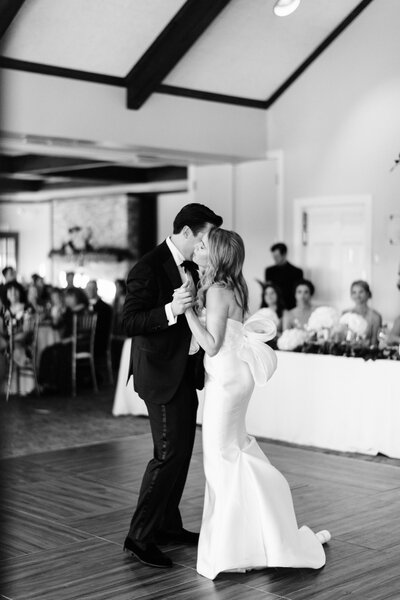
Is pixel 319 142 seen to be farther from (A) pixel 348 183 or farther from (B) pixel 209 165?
(B) pixel 209 165

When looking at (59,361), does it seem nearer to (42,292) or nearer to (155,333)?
(42,292)

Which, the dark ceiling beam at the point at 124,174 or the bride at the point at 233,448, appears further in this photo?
the dark ceiling beam at the point at 124,174

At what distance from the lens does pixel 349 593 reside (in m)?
3.32

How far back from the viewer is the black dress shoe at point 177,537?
3961 mm

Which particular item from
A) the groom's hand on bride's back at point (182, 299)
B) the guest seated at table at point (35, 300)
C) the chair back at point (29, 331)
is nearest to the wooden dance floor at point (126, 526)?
the groom's hand on bride's back at point (182, 299)

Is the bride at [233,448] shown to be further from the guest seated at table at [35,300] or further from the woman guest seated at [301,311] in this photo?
the guest seated at table at [35,300]

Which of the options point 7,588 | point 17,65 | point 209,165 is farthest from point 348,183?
point 7,588

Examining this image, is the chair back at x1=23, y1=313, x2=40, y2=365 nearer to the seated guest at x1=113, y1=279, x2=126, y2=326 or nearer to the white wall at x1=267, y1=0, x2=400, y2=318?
the white wall at x1=267, y1=0, x2=400, y2=318

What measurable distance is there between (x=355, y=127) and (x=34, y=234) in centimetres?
1078

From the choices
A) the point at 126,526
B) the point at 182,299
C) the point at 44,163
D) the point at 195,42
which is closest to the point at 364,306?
the point at 195,42

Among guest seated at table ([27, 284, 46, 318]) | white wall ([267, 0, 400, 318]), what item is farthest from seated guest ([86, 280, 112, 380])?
white wall ([267, 0, 400, 318])

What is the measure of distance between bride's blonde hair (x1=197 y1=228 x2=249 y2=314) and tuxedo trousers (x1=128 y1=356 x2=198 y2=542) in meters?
0.36

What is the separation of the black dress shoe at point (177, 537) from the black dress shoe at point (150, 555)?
0.92ft

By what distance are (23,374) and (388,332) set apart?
4027mm
